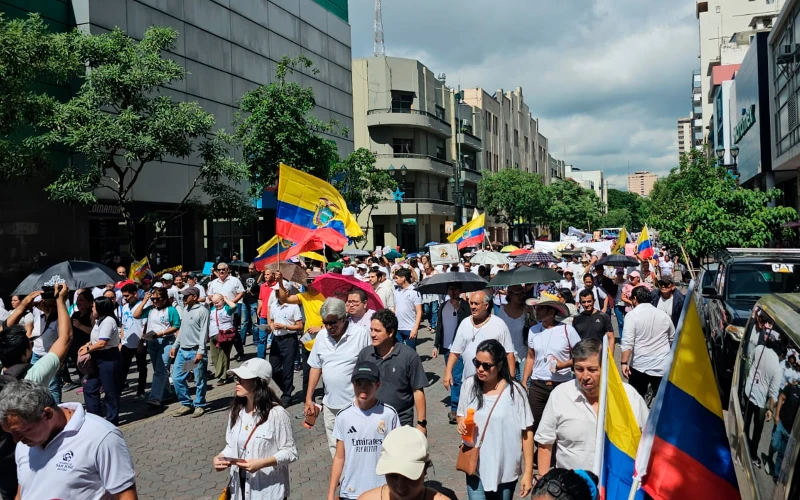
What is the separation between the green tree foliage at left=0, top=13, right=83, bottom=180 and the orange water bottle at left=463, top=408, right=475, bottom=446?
14.4m

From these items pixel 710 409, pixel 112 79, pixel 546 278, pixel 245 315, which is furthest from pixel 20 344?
pixel 112 79

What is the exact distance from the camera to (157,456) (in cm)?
776

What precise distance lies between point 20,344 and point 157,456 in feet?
8.77

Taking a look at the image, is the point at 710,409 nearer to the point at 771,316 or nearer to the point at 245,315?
the point at 771,316

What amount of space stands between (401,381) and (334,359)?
0.81 meters

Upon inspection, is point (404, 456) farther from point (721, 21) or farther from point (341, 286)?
point (721, 21)

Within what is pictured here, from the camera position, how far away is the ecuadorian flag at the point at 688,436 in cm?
278

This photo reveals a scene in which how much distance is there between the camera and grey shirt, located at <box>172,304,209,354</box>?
9.52 meters

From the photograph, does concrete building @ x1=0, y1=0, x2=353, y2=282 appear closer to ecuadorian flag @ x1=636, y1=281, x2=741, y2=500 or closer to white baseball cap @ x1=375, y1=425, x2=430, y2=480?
white baseball cap @ x1=375, y1=425, x2=430, y2=480

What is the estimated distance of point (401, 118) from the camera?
169ft

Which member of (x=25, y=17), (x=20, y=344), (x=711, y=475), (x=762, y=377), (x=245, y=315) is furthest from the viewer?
(x=25, y=17)

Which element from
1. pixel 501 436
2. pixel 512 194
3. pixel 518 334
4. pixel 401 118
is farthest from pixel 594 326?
pixel 512 194

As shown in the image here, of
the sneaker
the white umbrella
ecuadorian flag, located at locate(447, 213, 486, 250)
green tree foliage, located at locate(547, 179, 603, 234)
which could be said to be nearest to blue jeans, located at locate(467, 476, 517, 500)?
the sneaker

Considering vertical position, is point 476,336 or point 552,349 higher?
point 476,336
